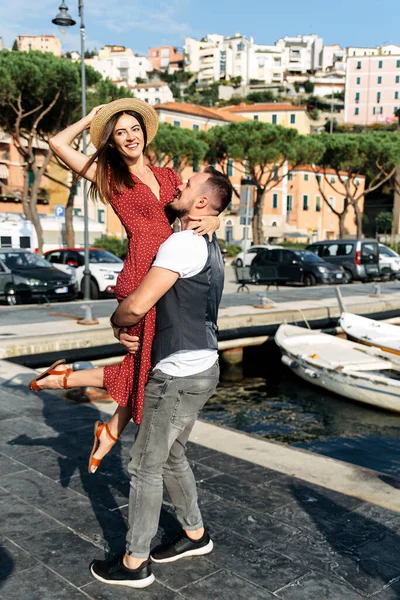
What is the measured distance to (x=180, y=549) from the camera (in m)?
3.36

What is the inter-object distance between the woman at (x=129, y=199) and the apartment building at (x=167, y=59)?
192 m

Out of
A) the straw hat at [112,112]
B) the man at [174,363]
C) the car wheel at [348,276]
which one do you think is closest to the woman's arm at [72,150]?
the straw hat at [112,112]

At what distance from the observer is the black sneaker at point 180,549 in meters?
3.34

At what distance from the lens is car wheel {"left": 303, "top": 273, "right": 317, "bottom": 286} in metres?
24.3

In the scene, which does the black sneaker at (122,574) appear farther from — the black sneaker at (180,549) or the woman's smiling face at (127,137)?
the woman's smiling face at (127,137)

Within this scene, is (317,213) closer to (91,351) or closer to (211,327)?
(91,351)

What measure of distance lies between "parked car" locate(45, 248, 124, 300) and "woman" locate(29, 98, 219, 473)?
14.5 meters

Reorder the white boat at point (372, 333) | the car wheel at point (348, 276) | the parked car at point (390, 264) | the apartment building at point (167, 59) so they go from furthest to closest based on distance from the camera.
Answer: the apartment building at point (167, 59)
the parked car at point (390, 264)
the car wheel at point (348, 276)
the white boat at point (372, 333)

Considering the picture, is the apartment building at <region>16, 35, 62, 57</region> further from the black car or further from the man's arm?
the man's arm

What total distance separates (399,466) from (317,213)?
67643mm

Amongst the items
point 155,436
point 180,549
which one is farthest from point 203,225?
point 180,549

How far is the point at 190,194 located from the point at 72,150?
738 millimetres

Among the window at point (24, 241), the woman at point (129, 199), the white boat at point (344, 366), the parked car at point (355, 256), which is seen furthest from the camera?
the window at point (24, 241)

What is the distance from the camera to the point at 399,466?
7.91 metres
